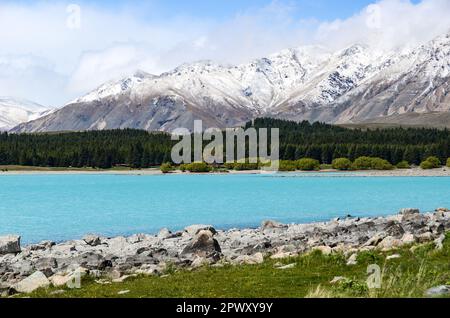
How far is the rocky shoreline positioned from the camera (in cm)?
2561

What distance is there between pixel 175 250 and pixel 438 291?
2122 centimetres

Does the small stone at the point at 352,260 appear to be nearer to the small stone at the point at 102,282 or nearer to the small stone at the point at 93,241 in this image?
the small stone at the point at 102,282

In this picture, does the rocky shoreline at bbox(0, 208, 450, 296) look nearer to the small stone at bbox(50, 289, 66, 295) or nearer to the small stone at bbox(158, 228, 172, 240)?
the small stone at bbox(158, 228, 172, 240)

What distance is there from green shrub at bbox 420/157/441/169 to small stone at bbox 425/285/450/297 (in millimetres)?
181725

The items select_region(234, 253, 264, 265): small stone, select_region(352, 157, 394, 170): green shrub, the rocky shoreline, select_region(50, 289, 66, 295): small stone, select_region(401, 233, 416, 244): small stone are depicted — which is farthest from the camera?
select_region(352, 157, 394, 170): green shrub

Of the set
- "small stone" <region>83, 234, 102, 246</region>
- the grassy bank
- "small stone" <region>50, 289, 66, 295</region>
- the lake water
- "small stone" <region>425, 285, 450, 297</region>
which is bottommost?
the lake water

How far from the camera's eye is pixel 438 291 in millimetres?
15492

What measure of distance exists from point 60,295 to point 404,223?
2860 cm

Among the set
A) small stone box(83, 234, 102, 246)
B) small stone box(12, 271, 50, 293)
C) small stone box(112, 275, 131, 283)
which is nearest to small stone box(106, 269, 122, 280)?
small stone box(112, 275, 131, 283)

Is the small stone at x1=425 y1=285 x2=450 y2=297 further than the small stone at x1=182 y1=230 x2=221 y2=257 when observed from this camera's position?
No

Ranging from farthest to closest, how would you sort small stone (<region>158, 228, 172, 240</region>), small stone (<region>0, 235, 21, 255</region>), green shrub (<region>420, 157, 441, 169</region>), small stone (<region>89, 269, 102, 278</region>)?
1. green shrub (<region>420, 157, 441, 169</region>)
2. small stone (<region>158, 228, 172, 240</region>)
3. small stone (<region>0, 235, 21, 255</region>)
4. small stone (<region>89, 269, 102, 278</region>)

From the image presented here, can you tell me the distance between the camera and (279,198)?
98875 millimetres

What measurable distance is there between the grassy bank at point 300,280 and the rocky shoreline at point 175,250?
1070 millimetres

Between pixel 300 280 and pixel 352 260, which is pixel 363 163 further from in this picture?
pixel 300 280
